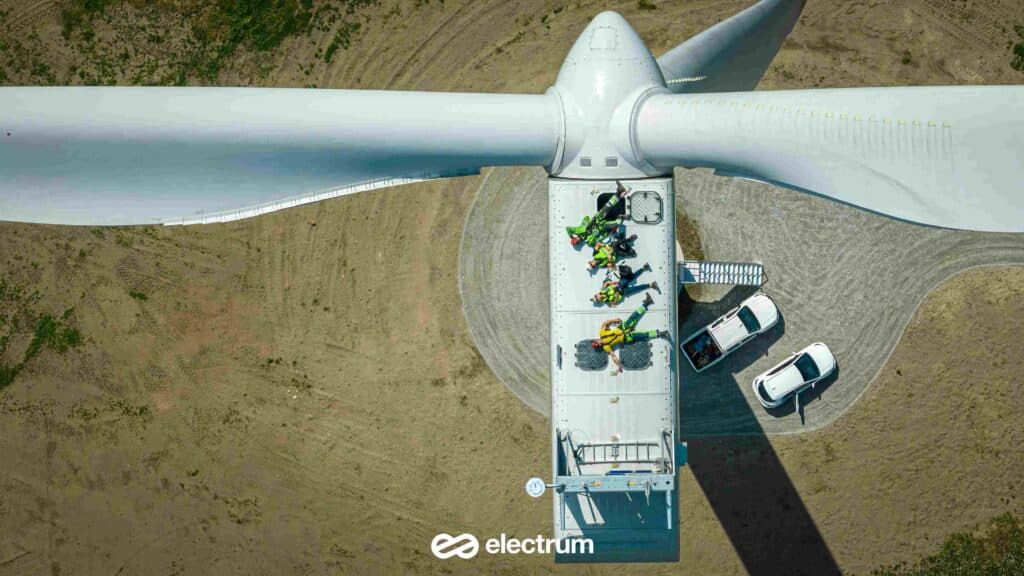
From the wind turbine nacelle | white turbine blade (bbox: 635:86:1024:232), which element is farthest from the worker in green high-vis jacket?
white turbine blade (bbox: 635:86:1024:232)

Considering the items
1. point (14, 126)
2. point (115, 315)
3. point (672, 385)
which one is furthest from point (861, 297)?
point (115, 315)

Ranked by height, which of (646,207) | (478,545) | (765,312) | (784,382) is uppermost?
(765,312)

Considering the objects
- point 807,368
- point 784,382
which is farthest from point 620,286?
point 807,368

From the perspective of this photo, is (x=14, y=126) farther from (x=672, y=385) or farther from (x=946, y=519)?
(x=946, y=519)

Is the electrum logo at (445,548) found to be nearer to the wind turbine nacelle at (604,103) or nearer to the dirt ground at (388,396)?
the dirt ground at (388,396)

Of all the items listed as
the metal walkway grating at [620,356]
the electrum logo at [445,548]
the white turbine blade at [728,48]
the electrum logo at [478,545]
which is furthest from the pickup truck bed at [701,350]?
the electrum logo at [445,548]

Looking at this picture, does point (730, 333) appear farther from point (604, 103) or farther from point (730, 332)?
point (604, 103)

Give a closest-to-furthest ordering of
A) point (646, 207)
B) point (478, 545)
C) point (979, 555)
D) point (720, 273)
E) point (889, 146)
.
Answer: point (889, 146), point (646, 207), point (720, 273), point (979, 555), point (478, 545)
